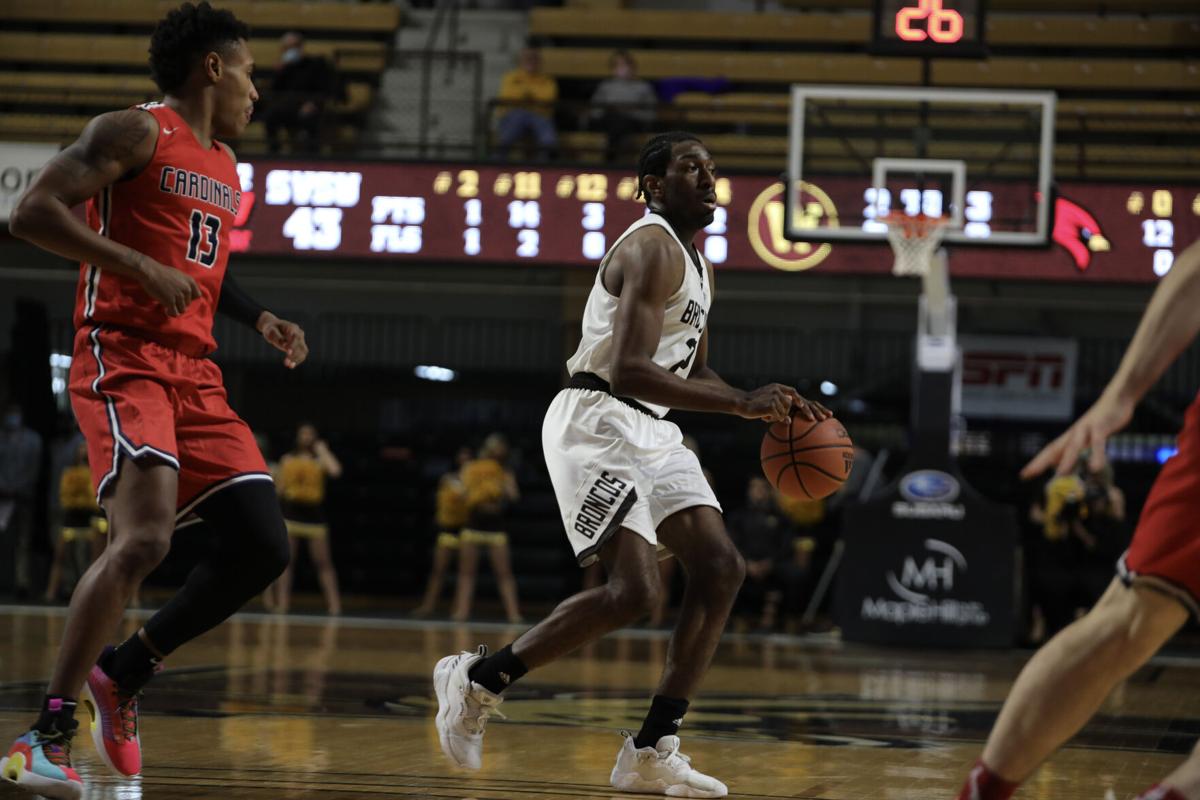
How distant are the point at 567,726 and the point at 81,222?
2692 millimetres

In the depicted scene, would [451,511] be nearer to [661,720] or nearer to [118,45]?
[118,45]

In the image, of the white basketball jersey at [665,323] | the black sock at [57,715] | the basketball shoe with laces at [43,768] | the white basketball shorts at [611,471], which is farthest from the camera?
the white basketball jersey at [665,323]

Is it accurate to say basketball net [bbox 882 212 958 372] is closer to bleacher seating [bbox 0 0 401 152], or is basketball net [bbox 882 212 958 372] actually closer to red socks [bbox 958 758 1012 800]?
bleacher seating [bbox 0 0 401 152]

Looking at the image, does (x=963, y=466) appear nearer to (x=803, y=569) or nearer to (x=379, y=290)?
(x=803, y=569)

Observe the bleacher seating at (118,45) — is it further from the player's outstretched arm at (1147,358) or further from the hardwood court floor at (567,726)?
the player's outstretched arm at (1147,358)

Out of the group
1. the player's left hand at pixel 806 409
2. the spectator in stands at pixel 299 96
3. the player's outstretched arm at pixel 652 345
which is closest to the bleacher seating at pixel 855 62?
the spectator in stands at pixel 299 96

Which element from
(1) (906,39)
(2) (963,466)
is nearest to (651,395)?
(1) (906,39)

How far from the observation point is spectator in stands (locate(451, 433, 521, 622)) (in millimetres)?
12820

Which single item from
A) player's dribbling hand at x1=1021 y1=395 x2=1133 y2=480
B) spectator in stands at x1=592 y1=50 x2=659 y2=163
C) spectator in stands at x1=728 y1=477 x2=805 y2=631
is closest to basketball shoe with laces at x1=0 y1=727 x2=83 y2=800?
player's dribbling hand at x1=1021 y1=395 x2=1133 y2=480

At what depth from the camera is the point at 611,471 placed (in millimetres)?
4227

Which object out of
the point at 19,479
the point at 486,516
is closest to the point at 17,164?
the point at 19,479

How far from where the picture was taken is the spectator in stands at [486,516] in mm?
12820

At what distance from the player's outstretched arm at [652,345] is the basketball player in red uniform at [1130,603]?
1.28m

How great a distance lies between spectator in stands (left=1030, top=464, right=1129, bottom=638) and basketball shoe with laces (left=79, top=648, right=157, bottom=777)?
896 centimetres
